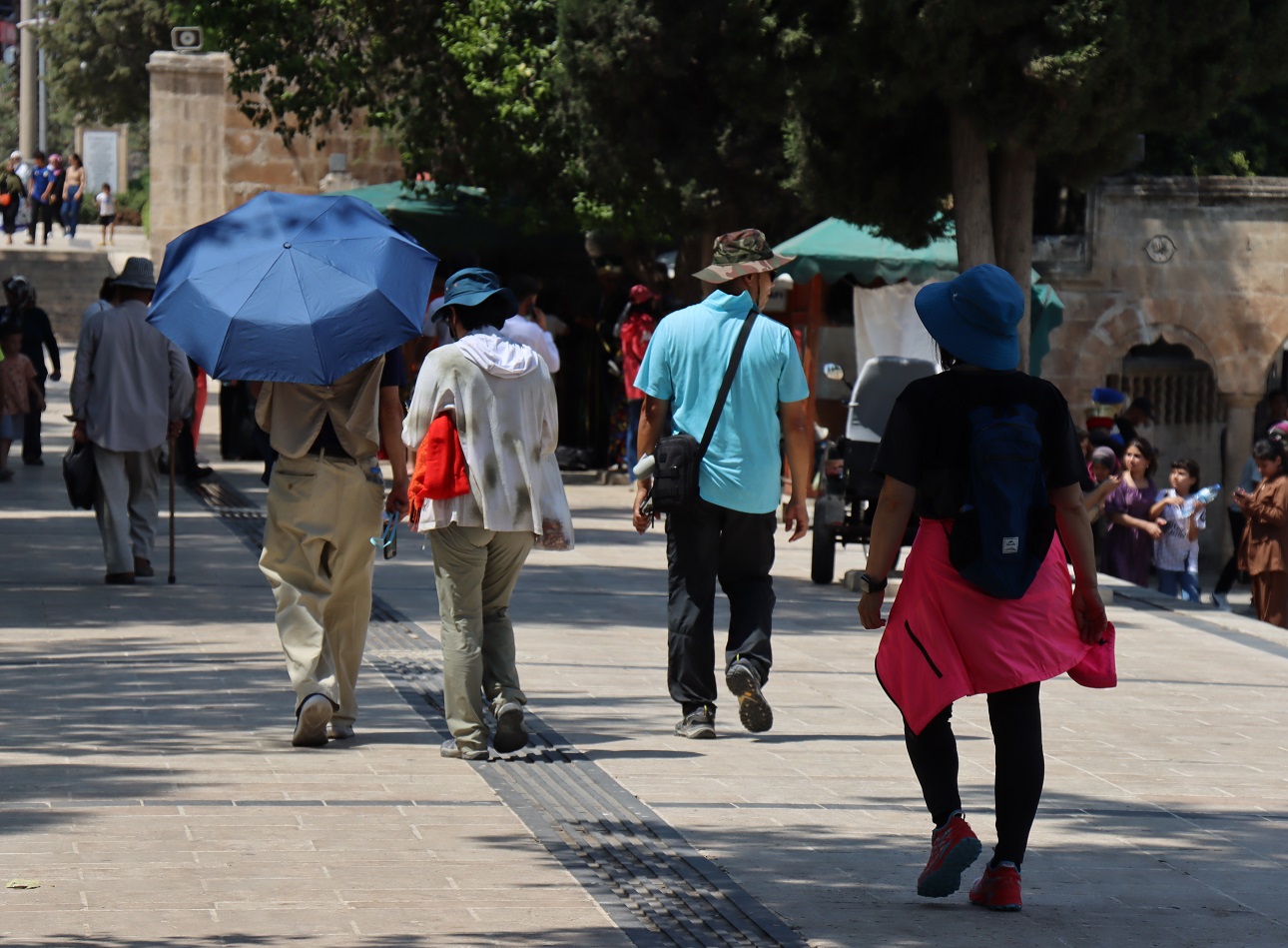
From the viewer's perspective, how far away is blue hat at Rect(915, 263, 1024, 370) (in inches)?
205

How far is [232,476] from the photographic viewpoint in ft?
59.8

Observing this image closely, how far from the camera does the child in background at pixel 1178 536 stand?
1565 cm

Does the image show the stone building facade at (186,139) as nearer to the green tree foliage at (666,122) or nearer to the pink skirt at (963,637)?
the green tree foliage at (666,122)

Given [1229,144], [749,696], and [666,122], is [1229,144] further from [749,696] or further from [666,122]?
[749,696]

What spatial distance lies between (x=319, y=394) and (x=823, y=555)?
6.25 m

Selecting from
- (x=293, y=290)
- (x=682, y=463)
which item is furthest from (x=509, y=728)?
(x=293, y=290)

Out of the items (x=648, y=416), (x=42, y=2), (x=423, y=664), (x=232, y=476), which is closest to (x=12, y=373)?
(x=232, y=476)

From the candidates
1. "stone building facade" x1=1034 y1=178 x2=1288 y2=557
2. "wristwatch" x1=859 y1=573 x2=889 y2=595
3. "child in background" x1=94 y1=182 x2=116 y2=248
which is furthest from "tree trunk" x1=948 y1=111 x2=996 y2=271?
"child in background" x1=94 y1=182 x2=116 y2=248

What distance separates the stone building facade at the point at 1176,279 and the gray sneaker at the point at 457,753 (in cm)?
1409

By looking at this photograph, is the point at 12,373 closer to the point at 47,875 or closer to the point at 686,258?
the point at 686,258

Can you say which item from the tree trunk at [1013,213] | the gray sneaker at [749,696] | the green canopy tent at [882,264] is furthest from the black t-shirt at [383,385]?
the green canopy tent at [882,264]

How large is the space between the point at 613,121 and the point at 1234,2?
18.8ft

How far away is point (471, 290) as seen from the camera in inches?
279

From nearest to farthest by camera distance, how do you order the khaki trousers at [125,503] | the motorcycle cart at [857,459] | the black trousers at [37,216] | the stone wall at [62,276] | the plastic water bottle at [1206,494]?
the khaki trousers at [125,503] → the motorcycle cart at [857,459] → the plastic water bottle at [1206,494] → the stone wall at [62,276] → the black trousers at [37,216]
